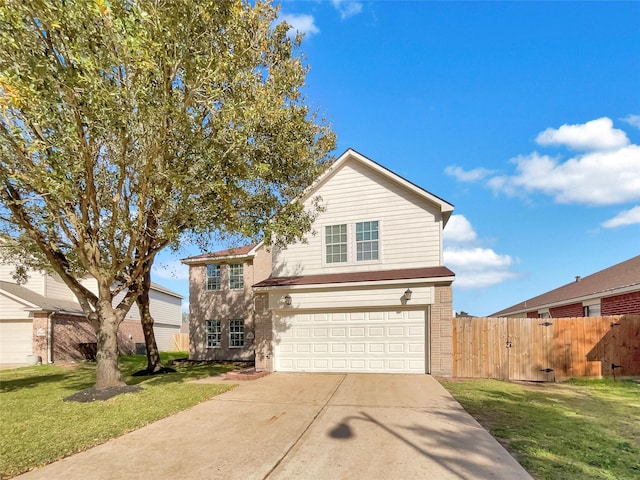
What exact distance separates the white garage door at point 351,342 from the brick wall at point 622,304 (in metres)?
8.94

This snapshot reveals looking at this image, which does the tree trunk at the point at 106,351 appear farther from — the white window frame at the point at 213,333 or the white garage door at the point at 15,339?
the white garage door at the point at 15,339

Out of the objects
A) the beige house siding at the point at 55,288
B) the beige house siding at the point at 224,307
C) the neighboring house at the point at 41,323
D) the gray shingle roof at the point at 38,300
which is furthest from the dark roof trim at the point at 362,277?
the beige house siding at the point at 55,288

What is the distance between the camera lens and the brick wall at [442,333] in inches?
460

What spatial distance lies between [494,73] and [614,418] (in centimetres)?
1044

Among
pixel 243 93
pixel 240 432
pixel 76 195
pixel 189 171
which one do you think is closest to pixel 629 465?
pixel 240 432

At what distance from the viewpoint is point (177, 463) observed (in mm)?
4746

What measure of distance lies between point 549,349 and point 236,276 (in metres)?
14.5

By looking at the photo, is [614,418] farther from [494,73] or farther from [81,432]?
[494,73]

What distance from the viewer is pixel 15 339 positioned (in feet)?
64.7

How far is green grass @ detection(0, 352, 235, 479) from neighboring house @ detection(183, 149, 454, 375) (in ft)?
12.7

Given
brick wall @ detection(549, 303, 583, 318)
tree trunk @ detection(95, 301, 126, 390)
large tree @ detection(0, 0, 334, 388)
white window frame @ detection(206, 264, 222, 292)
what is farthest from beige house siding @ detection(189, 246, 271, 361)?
brick wall @ detection(549, 303, 583, 318)

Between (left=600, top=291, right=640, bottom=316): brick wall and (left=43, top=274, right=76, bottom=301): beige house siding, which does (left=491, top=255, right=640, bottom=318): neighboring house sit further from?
(left=43, top=274, right=76, bottom=301): beige house siding

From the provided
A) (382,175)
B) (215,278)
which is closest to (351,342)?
(382,175)

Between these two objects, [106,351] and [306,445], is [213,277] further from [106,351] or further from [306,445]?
[306,445]
